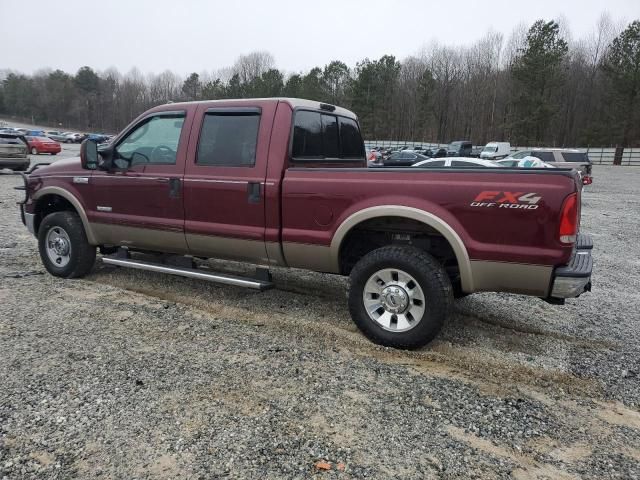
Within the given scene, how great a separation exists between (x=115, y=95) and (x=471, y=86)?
82.1m

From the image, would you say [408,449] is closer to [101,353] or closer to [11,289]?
[101,353]

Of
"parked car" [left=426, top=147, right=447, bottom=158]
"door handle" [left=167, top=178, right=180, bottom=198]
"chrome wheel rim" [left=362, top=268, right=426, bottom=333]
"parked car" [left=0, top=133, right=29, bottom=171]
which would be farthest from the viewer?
"parked car" [left=426, top=147, right=447, bottom=158]

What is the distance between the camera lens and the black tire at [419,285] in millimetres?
3777

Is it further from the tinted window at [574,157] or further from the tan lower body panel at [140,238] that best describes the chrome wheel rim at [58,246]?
the tinted window at [574,157]

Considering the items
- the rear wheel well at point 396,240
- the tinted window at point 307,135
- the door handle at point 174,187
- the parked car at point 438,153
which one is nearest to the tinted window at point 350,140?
the tinted window at point 307,135

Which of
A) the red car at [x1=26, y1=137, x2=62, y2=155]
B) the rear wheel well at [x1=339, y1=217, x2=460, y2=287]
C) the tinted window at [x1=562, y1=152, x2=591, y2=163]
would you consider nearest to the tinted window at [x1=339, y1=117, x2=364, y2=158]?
the rear wheel well at [x1=339, y1=217, x2=460, y2=287]

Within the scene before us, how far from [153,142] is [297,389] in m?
3.18

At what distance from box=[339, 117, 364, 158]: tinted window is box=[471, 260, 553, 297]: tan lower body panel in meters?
2.28

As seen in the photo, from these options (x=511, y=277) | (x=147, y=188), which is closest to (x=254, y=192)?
(x=147, y=188)

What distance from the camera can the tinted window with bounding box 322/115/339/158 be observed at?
504 cm

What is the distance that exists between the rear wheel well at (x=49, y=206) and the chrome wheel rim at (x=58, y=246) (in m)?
0.29

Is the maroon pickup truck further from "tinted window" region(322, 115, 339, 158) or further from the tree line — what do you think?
the tree line

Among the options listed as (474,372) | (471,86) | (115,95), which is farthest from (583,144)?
(115,95)

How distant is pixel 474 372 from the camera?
367cm
